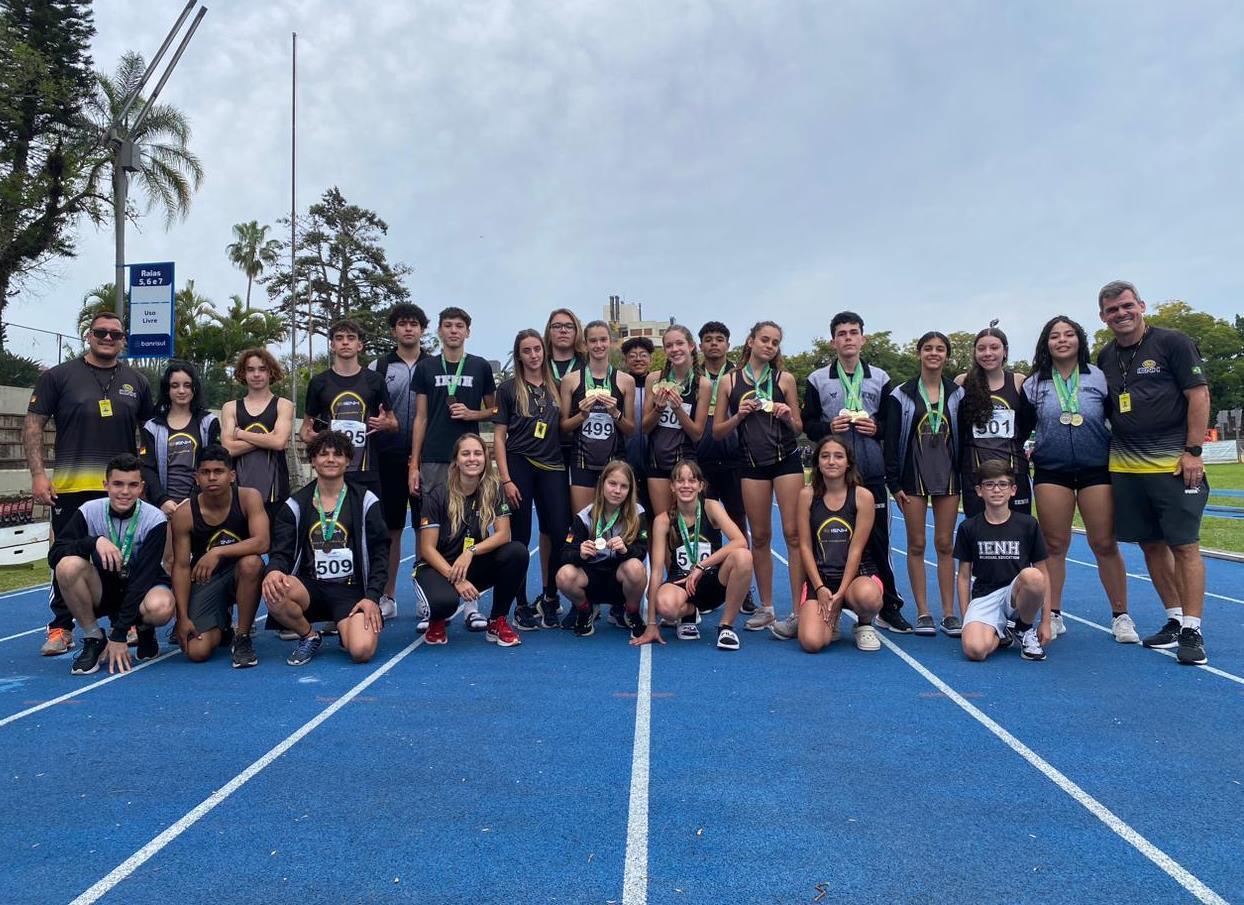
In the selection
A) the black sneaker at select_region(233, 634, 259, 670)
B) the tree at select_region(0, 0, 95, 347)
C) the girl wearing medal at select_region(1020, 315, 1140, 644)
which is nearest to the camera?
the black sneaker at select_region(233, 634, 259, 670)

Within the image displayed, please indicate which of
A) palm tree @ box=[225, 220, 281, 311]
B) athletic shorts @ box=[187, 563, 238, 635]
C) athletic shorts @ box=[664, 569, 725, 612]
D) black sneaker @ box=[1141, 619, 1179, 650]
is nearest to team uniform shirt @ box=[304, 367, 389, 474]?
athletic shorts @ box=[187, 563, 238, 635]

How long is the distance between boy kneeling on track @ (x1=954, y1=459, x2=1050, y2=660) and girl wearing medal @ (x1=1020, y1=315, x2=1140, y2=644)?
1.07ft

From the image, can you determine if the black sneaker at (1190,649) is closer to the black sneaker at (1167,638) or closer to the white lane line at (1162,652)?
the white lane line at (1162,652)

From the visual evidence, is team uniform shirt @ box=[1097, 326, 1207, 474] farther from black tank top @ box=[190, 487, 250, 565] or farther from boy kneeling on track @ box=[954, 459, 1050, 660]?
black tank top @ box=[190, 487, 250, 565]

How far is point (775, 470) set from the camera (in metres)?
5.65

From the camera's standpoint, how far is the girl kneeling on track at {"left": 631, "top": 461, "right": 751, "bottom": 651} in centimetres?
518

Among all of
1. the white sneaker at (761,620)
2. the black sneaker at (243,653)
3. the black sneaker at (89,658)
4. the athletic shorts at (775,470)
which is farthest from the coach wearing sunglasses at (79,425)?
the white sneaker at (761,620)

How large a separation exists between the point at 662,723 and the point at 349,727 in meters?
1.40

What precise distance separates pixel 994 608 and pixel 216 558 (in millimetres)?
4662

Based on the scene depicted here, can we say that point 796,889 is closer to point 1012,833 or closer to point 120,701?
point 1012,833

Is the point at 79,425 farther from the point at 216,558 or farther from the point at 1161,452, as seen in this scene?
the point at 1161,452

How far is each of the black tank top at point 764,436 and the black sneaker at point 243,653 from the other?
11.0 feet

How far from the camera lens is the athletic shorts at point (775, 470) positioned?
5.63 metres

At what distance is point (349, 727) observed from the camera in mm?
3641
